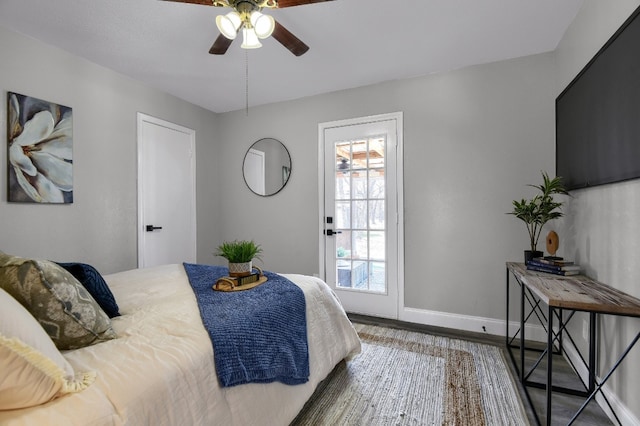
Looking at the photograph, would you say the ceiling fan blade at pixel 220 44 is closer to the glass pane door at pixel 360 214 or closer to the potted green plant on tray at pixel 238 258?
the potted green plant on tray at pixel 238 258

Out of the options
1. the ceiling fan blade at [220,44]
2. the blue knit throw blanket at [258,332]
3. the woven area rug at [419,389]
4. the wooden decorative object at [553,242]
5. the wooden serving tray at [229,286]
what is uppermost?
the ceiling fan blade at [220,44]

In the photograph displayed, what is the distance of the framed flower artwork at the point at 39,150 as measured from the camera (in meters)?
2.21

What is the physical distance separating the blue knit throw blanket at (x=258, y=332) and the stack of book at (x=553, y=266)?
1.60 m

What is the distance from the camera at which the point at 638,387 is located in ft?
4.71

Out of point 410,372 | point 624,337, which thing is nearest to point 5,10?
point 410,372

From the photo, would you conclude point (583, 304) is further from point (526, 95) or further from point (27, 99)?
point (27, 99)

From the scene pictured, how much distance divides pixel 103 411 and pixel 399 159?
290 centimetres

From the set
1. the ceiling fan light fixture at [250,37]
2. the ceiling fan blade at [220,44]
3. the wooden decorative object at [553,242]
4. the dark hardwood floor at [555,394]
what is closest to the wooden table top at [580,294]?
the wooden decorative object at [553,242]

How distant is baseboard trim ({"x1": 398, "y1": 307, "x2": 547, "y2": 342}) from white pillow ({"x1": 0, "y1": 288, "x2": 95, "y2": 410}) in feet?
9.09

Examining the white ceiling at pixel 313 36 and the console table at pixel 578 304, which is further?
the white ceiling at pixel 313 36

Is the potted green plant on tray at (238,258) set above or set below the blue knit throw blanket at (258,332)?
above

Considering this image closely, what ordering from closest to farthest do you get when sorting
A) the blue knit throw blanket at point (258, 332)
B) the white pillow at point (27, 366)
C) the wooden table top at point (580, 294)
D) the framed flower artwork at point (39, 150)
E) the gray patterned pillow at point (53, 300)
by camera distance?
the white pillow at point (27, 366), the gray patterned pillow at point (53, 300), the blue knit throw blanket at point (258, 332), the wooden table top at point (580, 294), the framed flower artwork at point (39, 150)

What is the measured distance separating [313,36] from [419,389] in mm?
2642

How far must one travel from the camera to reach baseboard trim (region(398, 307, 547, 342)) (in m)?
2.61
